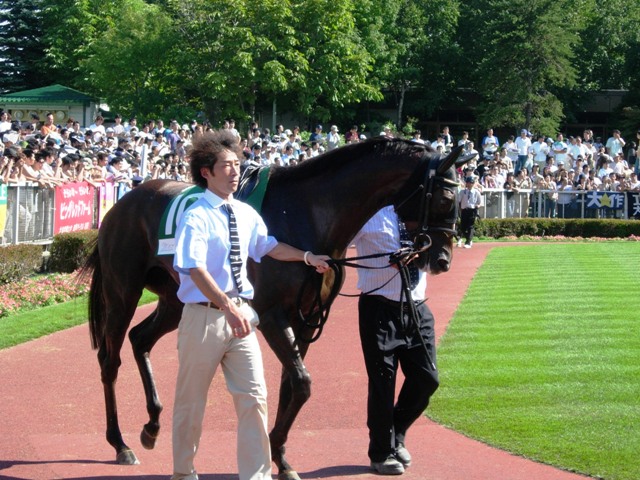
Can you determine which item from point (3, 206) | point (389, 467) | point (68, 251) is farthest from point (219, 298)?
point (68, 251)

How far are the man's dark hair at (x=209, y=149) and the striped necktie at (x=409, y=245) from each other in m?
1.27

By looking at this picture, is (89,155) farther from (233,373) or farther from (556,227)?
(233,373)

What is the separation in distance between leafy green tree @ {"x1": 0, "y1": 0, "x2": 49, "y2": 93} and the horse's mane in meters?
41.4

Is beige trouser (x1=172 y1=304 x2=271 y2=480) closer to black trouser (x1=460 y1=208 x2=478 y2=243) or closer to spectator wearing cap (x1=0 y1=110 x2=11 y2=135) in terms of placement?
spectator wearing cap (x1=0 y1=110 x2=11 y2=135)

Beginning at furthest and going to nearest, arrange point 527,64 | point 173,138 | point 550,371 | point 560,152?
1. point 527,64
2. point 560,152
3. point 173,138
4. point 550,371

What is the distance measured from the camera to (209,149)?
4.71 metres

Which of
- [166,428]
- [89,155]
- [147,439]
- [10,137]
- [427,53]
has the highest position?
[427,53]

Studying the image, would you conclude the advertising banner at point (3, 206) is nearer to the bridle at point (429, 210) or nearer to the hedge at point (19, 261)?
the hedge at point (19, 261)

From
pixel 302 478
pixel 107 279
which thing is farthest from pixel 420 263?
pixel 107 279

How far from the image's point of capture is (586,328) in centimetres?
1073

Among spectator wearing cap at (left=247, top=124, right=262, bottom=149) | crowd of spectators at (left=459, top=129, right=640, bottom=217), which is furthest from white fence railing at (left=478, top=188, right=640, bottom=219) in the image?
spectator wearing cap at (left=247, top=124, right=262, bottom=149)

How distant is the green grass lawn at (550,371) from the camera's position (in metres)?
6.12

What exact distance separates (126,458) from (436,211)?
244cm

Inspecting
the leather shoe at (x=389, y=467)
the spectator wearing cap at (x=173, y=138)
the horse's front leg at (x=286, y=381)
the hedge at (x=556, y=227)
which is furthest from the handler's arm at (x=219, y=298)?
the hedge at (x=556, y=227)
